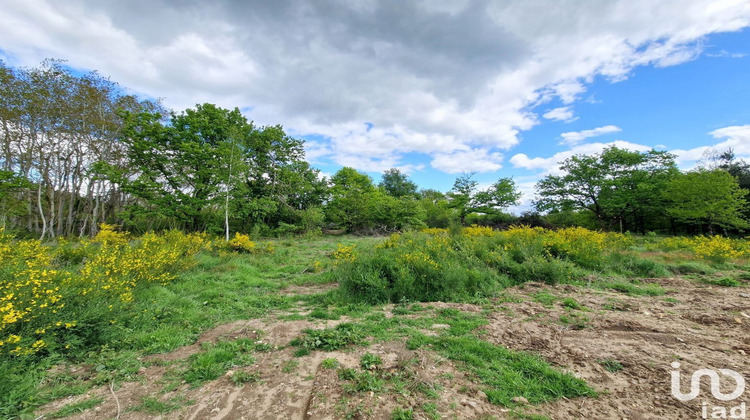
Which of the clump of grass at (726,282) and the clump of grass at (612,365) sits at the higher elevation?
the clump of grass at (726,282)

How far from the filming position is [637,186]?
21.6 m

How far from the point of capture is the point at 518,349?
3.18 metres

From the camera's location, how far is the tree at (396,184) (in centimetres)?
3900

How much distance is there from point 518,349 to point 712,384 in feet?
5.06

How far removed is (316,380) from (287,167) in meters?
18.6

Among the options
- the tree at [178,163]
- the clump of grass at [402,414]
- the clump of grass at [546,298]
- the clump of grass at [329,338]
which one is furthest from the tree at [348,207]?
the clump of grass at [402,414]

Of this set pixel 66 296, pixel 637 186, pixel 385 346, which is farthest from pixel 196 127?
pixel 637 186

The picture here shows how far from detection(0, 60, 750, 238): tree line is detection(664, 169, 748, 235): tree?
7 centimetres

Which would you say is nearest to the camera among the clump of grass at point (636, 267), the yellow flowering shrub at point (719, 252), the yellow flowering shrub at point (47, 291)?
the yellow flowering shrub at point (47, 291)

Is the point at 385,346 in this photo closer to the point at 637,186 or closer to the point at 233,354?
the point at 233,354

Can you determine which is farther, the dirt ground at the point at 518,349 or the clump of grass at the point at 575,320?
the clump of grass at the point at 575,320

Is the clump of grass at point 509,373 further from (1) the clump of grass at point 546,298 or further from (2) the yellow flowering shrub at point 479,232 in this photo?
(2) the yellow flowering shrub at point 479,232
